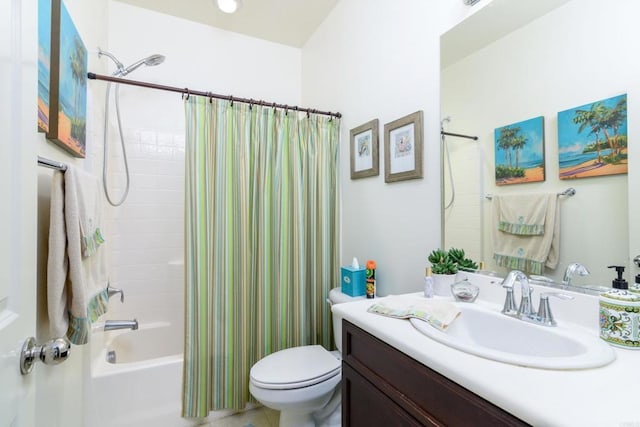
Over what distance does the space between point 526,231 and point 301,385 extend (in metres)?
1.10

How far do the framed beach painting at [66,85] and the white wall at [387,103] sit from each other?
137cm

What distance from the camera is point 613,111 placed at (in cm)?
81

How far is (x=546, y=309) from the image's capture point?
86 centimetres

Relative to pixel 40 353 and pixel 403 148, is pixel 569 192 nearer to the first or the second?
pixel 403 148

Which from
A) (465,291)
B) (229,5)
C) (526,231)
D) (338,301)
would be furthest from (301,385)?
(229,5)

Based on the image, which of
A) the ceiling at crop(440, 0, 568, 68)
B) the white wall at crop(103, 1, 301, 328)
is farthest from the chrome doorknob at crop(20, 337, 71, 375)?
the white wall at crop(103, 1, 301, 328)

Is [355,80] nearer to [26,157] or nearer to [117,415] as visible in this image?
[26,157]

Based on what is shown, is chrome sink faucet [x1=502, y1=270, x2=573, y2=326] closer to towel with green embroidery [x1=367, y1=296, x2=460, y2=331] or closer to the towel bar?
towel with green embroidery [x1=367, y1=296, x2=460, y2=331]

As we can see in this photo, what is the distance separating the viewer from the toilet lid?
133cm

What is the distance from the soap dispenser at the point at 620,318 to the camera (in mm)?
687

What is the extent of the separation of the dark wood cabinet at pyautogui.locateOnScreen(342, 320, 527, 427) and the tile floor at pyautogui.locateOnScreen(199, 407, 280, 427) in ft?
3.15

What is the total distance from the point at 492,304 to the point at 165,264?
2.16 m

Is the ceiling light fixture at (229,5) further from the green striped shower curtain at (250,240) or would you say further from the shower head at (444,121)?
the shower head at (444,121)

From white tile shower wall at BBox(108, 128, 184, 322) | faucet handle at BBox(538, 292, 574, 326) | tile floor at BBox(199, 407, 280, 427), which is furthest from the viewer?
white tile shower wall at BBox(108, 128, 184, 322)
